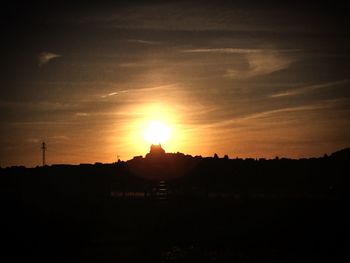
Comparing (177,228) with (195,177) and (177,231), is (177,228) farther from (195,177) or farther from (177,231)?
(195,177)

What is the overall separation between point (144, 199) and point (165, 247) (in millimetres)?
14605

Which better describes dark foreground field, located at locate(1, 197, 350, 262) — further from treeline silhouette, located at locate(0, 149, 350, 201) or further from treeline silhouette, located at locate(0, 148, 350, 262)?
treeline silhouette, located at locate(0, 149, 350, 201)

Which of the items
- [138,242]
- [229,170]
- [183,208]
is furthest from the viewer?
[229,170]

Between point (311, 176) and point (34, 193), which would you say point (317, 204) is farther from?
point (34, 193)

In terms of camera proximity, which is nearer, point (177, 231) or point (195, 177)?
point (177, 231)

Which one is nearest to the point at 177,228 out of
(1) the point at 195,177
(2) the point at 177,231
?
(2) the point at 177,231

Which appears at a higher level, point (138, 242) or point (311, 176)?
point (311, 176)

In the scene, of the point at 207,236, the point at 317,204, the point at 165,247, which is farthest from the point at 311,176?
the point at 165,247

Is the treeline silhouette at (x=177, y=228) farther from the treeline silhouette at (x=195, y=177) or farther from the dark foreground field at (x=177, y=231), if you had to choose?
the treeline silhouette at (x=195, y=177)

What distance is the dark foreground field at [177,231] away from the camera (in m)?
36.2

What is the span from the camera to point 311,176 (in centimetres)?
7756

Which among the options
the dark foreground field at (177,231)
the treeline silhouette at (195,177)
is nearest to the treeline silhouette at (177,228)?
the dark foreground field at (177,231)

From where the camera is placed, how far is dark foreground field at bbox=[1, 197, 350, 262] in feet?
119

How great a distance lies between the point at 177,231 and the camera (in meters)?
45.5
